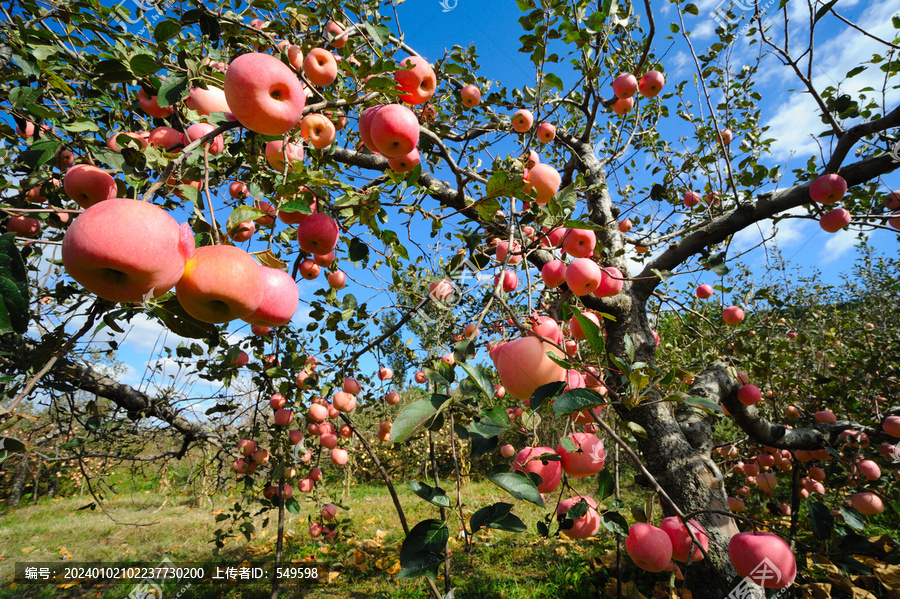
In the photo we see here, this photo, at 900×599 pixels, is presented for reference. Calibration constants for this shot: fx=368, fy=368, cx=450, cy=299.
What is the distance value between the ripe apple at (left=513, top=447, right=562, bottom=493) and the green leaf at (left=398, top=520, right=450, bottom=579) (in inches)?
15.4

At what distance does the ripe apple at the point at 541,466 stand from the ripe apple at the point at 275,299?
2.93ft

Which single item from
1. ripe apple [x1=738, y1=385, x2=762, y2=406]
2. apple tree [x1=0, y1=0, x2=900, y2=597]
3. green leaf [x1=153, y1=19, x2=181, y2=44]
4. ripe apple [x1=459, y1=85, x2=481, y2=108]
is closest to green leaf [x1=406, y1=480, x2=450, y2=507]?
apple tree [x1=0, y1=0, x2=900, y2=597]

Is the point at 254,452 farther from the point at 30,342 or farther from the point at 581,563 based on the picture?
the point at 581,563

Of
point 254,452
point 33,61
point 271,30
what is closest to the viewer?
point 33,61

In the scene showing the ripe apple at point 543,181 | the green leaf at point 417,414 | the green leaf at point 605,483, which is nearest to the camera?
the green leaf at point 417,414

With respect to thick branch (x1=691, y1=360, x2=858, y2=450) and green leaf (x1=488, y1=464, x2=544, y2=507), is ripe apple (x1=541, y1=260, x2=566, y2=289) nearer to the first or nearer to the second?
green leaf (x1=488, y1=464, x2=544, y2=507)

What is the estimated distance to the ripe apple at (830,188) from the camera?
8.18 feet

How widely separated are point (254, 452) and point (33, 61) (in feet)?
8.63

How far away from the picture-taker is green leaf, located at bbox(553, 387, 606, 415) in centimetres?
86

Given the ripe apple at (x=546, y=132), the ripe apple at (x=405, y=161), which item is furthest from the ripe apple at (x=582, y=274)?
the ripe apple at (x=546, y=132)

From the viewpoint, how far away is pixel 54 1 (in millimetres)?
1688

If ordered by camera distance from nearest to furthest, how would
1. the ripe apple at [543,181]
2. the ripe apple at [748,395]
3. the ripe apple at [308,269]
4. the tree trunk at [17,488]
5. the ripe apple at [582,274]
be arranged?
the ripe apple at [582,274], the ripe apple at [543,181], the ripe apple at [308,269], the ripe apple at [748,395], the tree trunk at [17,488]

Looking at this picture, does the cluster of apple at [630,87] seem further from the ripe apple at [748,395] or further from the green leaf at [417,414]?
the green leaf at [417,414]

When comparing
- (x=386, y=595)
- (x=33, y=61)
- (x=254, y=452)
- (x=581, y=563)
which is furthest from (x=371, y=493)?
(x=33, y=61)
